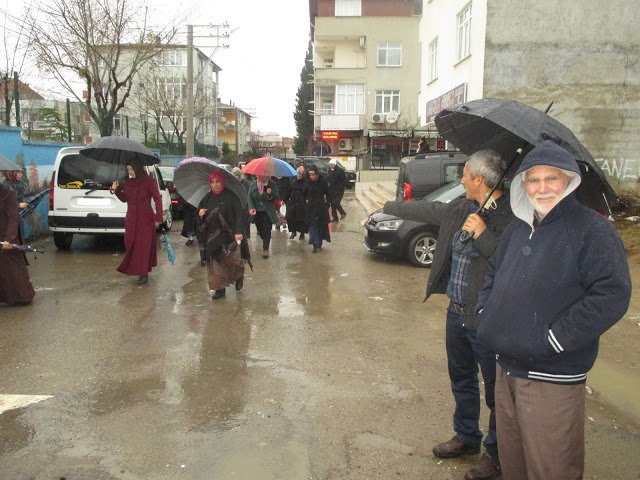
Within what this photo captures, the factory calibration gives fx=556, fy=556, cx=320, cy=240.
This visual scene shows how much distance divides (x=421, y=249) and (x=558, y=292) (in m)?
7.18

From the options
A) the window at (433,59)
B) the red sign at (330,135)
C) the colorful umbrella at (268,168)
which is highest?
the window at (433,59)

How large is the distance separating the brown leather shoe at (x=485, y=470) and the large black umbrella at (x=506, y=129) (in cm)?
159

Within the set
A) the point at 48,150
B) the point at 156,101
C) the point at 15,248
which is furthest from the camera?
the point at 156,101

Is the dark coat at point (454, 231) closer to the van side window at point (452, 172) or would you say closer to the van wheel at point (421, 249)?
the van wheel at point (421, 249)

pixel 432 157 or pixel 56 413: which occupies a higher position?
pixel 432 157

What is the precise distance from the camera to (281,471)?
3.23m

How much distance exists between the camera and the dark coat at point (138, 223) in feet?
26.1

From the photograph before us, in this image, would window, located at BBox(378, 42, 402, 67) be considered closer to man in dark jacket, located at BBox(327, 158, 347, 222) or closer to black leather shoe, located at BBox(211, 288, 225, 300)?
man in dark jacket, located at BBox(327, 158, 347, 222)

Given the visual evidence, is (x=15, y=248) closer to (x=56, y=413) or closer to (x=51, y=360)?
(x=51, y=360)

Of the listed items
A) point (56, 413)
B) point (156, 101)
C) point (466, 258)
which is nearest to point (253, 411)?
point (56, 413)

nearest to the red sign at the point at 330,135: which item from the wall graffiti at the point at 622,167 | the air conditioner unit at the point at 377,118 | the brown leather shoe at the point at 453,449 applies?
the air conditioner unit at the point at 377,118

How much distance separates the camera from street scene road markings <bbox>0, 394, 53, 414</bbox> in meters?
4.07

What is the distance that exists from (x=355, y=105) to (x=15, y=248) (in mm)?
35823

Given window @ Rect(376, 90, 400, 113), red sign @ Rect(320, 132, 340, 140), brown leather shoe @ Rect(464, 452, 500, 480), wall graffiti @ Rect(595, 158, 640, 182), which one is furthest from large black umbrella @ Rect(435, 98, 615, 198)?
red sign @ Rect(320, 132, 340, 140)
